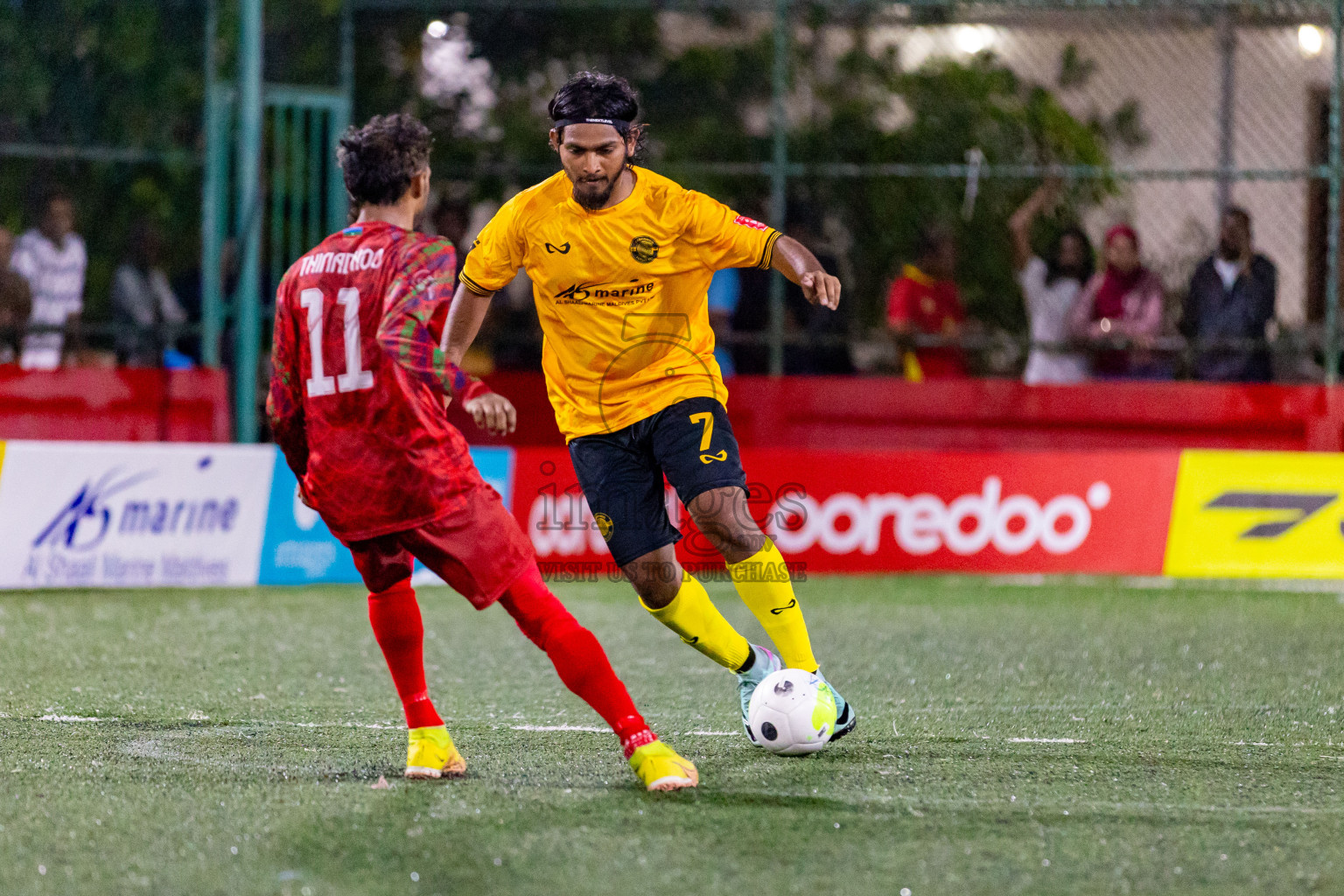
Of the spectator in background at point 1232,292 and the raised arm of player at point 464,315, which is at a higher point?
the spectator in background at point 1232,292

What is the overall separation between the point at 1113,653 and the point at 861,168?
5.23m

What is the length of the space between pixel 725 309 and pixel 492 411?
778cm

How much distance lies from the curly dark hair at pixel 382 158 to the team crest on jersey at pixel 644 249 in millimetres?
858

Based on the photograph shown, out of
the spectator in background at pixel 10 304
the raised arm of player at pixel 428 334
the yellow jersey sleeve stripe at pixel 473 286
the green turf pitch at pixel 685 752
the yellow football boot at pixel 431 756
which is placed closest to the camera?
the green turf pitch at pixel 685 752

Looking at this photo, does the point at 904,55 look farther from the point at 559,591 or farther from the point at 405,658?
the point at 405,658

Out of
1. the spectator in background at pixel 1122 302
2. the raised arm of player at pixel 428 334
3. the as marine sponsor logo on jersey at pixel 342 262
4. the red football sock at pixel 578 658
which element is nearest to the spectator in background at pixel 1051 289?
the spectator in background at pixel 1122 302

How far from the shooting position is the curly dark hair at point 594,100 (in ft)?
16.1

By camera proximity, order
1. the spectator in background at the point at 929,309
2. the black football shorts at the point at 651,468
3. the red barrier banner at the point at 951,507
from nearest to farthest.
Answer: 1. the black football shorts at the point at 651,468
2. the red barrier banner at the point at 951,507
3. the spectator in background at the point at 929,309

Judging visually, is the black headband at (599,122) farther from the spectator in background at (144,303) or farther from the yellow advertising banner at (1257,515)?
the spectator in background at (144,303)

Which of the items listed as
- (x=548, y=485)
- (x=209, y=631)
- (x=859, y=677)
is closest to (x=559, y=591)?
(x=548, y=485)

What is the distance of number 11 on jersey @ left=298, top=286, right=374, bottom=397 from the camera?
4.37m

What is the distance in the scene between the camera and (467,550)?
444 cm

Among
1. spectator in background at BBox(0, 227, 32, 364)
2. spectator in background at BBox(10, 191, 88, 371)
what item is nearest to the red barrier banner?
spectator in background at BBox(10, 191, 88, 371)

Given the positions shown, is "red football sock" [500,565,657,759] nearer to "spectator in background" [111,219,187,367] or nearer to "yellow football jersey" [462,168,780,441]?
"yellow football jersey" [462,168,780,441]
